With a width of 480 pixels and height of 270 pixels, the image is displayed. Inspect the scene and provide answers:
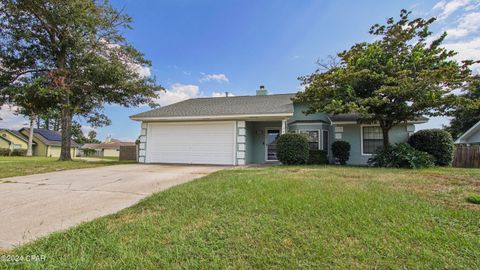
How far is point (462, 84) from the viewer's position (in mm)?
8867

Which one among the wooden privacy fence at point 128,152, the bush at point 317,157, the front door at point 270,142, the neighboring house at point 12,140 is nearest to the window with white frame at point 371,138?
the bush at point 317,157

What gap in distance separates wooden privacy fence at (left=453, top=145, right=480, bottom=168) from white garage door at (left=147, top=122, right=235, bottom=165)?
429 inches

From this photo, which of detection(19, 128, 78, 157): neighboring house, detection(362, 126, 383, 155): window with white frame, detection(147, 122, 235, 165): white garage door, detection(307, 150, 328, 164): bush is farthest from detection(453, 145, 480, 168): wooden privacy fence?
detection(19, 128, 78, 157): neighboring house

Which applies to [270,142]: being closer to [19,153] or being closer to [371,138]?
[371,138]

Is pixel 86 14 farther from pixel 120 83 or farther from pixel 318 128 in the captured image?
pixel 318 128

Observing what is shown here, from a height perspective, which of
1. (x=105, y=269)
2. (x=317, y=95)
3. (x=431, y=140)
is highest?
(x=317, y=95)

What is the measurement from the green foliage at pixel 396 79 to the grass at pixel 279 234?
231 inches

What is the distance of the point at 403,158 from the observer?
8.79m

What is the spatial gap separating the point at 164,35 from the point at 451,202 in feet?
43.4

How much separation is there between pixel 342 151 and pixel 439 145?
12.2 feet

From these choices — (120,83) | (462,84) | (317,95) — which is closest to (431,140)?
(462,84)

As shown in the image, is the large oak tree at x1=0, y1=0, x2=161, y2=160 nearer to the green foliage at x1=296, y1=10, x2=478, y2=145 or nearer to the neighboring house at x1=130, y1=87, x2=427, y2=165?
the neighboring house at x1=130, y1=87, x2=427, y2=165

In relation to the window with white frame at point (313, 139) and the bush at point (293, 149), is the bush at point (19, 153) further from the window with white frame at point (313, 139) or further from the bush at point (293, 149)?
the window with white frame at point (313, 139)

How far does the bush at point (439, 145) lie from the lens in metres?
9.74
